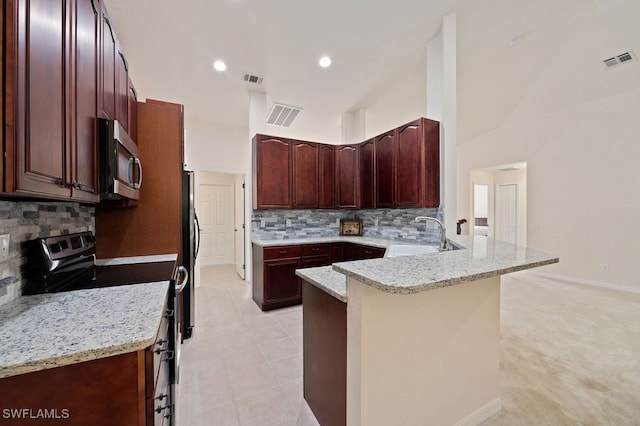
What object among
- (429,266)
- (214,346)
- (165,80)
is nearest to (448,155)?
(429,266)

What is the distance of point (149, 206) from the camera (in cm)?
225

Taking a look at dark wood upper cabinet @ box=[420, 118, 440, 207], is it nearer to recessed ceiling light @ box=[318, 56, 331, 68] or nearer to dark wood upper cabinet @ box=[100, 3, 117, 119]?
recessed ceiling light @ box=[318, 56, 331, 68]

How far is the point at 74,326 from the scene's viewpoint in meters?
0.84

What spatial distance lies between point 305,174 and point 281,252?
1.28 metres

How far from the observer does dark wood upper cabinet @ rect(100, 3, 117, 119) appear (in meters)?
1.28

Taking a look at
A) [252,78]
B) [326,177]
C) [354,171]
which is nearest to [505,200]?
[354,171]

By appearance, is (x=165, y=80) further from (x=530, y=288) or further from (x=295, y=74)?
(x=530, y=288)

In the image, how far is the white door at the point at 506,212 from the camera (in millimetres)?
5980

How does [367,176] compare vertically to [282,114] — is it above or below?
below

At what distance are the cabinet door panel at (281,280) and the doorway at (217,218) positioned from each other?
2.88m

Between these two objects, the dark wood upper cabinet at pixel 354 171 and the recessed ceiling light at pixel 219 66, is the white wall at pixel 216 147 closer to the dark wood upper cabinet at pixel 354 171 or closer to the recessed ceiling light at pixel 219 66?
the dark wood upper cabinet at pixel 354 171

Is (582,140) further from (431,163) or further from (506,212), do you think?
(431,163)

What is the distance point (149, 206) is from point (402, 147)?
9.36ft

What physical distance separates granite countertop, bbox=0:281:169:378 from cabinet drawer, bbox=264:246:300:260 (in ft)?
7.04
